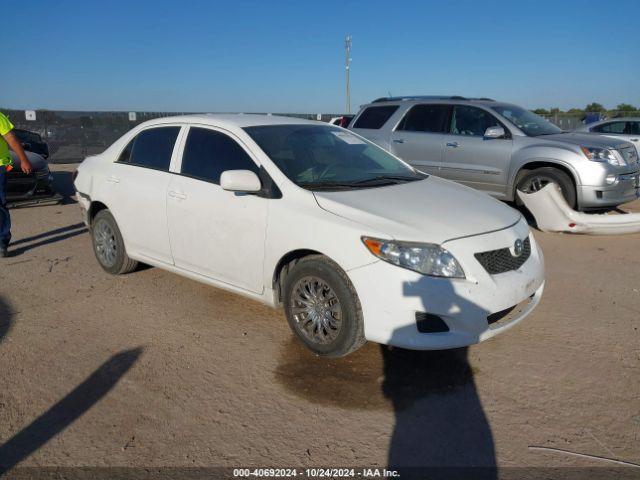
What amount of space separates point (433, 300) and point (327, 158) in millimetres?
1730

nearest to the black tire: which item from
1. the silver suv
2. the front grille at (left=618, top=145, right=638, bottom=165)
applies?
the silver suv

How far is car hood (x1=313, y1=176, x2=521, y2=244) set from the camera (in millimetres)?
3367

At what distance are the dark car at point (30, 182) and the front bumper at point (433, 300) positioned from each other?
7.54 meters

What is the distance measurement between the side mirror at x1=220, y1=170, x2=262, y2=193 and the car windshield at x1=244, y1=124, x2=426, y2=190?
11.2 inches

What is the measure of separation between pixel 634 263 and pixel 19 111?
18.7m

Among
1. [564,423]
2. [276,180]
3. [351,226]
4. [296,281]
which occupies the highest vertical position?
[276,180]

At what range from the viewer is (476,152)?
8.09 meters

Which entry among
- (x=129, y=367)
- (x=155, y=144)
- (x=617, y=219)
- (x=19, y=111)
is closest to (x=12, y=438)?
(x=129, y=367)

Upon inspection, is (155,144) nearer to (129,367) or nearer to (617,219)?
(129,367)

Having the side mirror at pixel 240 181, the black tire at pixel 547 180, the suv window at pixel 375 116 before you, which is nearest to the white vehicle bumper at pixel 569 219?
the black tire at pixel 547 180

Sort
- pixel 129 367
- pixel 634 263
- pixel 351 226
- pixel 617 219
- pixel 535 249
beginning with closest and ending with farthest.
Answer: pixel 351 226, pixel 129 367, pixel 535 249, pixel 634 263, pixel 617 219

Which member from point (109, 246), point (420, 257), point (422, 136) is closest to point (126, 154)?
point (109, 246)

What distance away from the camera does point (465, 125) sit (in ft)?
27.6

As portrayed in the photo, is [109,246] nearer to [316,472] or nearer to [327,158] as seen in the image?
[327,158]
